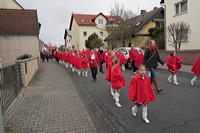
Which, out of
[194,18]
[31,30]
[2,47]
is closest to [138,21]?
[194,18]

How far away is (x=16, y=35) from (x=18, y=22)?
6.39 feet

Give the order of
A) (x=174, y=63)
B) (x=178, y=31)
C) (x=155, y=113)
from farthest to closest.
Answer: (x=178, y=31), (x=174, y=63), (x=155, y=113)

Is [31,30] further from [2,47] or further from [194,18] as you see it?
[194,18]

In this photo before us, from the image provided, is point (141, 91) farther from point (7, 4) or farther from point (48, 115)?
point (7, 4)

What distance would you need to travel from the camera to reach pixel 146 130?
3572 millimetres

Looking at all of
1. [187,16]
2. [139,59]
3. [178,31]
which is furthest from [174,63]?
[187,16]

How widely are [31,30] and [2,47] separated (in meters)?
3.46

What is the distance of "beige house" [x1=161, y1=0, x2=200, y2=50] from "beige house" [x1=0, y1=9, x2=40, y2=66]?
15.0 meters

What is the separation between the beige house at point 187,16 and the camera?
15828mm

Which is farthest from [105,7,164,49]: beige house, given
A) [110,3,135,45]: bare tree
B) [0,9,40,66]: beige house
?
[0,9,40,66]: beige house

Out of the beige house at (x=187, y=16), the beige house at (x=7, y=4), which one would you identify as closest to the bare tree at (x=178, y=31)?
the beige house at (x=187, y=16)

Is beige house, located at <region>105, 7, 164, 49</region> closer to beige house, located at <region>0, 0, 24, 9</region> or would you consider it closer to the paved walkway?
beige house, located at <region>0, 0, 24, 9</region>

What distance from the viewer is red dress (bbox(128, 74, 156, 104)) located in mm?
3932

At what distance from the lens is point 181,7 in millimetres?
17875
